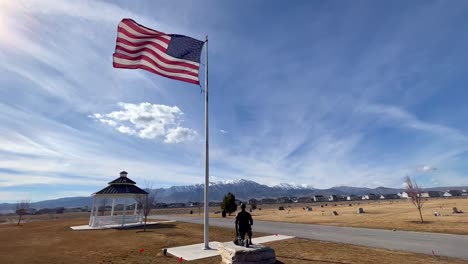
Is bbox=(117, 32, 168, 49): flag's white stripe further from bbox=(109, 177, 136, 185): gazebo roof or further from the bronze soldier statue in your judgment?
bbox=(109, 177, 136, 185): gazebo roof

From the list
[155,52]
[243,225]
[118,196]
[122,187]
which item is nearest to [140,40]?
[155,52]

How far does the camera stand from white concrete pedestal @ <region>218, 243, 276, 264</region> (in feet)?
34.6

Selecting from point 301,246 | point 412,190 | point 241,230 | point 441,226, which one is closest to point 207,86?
point 241,230

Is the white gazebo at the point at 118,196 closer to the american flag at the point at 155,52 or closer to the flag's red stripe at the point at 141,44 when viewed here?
the american flag at the point at 155,52

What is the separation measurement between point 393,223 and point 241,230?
21.5 m

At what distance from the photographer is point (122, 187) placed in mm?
31719

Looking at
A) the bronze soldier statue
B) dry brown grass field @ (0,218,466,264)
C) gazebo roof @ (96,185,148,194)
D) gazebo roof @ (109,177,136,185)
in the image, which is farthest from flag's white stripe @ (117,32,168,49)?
gazebo roof @ (109,177,136,185)

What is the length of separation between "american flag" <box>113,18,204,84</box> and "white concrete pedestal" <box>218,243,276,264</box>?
332 inches

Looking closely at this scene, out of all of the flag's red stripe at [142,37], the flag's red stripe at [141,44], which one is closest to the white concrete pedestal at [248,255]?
the flag's red stripe at [141,44]

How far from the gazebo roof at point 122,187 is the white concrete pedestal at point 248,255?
2270 centimetres

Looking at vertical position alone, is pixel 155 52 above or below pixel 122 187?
above

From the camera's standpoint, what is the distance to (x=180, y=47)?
14.9 m

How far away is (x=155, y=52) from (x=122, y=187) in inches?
866

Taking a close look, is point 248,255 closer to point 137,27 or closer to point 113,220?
point 137,27
